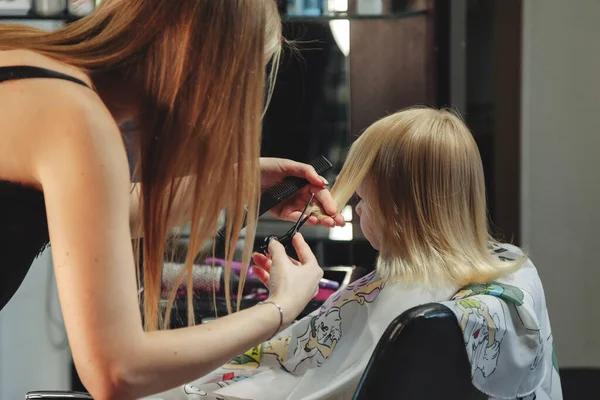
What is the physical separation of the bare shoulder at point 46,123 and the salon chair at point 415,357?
421 mm

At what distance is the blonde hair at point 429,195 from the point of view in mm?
1284

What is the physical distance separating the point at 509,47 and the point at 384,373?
1.56 meters

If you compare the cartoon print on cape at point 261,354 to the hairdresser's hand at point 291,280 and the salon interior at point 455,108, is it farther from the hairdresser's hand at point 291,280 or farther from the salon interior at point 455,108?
the hairdresser's hand at point 291,280

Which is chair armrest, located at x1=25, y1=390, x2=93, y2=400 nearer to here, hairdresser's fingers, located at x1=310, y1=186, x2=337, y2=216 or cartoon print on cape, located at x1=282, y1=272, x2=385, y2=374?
cartoon print on cape, located at x1=282, y1=272, x2=385, y2=374

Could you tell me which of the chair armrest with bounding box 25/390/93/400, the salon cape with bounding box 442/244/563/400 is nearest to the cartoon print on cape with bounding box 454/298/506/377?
the salon cape with bounding box 442/244/563/400

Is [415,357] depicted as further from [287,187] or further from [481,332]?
[287,187]

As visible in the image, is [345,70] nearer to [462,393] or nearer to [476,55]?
[476,55]

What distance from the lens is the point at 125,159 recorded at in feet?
2.59

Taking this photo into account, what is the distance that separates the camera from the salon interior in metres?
1.76

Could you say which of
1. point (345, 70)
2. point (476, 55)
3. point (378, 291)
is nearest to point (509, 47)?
point (476, 55)

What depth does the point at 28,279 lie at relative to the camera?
1882mm

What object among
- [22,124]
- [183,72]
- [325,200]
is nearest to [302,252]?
[325,200]

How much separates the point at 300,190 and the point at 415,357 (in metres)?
0.44

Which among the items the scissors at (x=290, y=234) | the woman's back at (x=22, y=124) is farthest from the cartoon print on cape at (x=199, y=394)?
the woman's back at (x=22, y=124)
